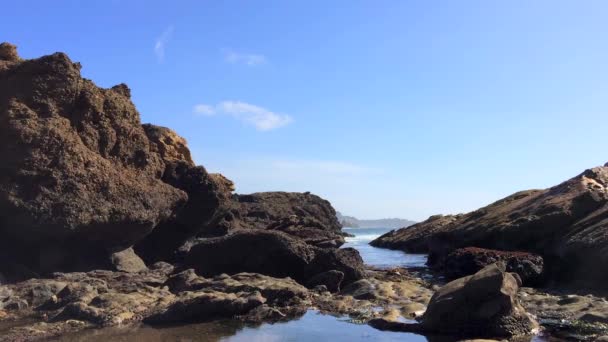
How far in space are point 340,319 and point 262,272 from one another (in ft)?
22.8

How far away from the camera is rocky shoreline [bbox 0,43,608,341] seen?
1512 cm

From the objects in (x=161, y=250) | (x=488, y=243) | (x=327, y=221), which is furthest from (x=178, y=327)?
(x=327, y=221)

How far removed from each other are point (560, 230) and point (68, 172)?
25231 mm

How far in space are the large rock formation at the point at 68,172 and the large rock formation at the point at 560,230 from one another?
19.7 m

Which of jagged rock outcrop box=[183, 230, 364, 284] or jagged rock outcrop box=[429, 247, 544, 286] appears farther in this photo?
jagged rock outcrop box=[429, 247, 544, 286]

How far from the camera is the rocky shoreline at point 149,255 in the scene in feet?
49.6

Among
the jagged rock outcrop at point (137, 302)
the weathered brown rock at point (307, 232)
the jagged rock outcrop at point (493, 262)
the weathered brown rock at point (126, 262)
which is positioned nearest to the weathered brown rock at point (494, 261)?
the jagged rock outcrop at point (493, 262)

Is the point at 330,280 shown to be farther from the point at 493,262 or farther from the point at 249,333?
the point at 493,262

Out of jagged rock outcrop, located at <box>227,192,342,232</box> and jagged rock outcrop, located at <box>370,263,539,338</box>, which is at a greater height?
jagged rock outcrop, located at <box>227,192,342,232</box>

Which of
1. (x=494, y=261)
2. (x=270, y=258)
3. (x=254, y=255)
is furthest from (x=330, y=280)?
(x=494, y=261)

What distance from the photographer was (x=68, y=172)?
22922mm

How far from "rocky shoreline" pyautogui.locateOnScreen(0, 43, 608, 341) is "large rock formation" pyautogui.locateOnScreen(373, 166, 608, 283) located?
0.18m

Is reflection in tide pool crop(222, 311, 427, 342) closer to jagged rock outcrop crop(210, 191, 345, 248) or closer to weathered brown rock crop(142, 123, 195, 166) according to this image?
weathered brown rock crop(142, 123, 195, 166)

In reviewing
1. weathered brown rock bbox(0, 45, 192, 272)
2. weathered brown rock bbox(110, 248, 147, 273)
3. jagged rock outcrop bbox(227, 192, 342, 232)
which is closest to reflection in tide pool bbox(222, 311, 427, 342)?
weathered brown rock bbox(0, 45, 192, 272)
